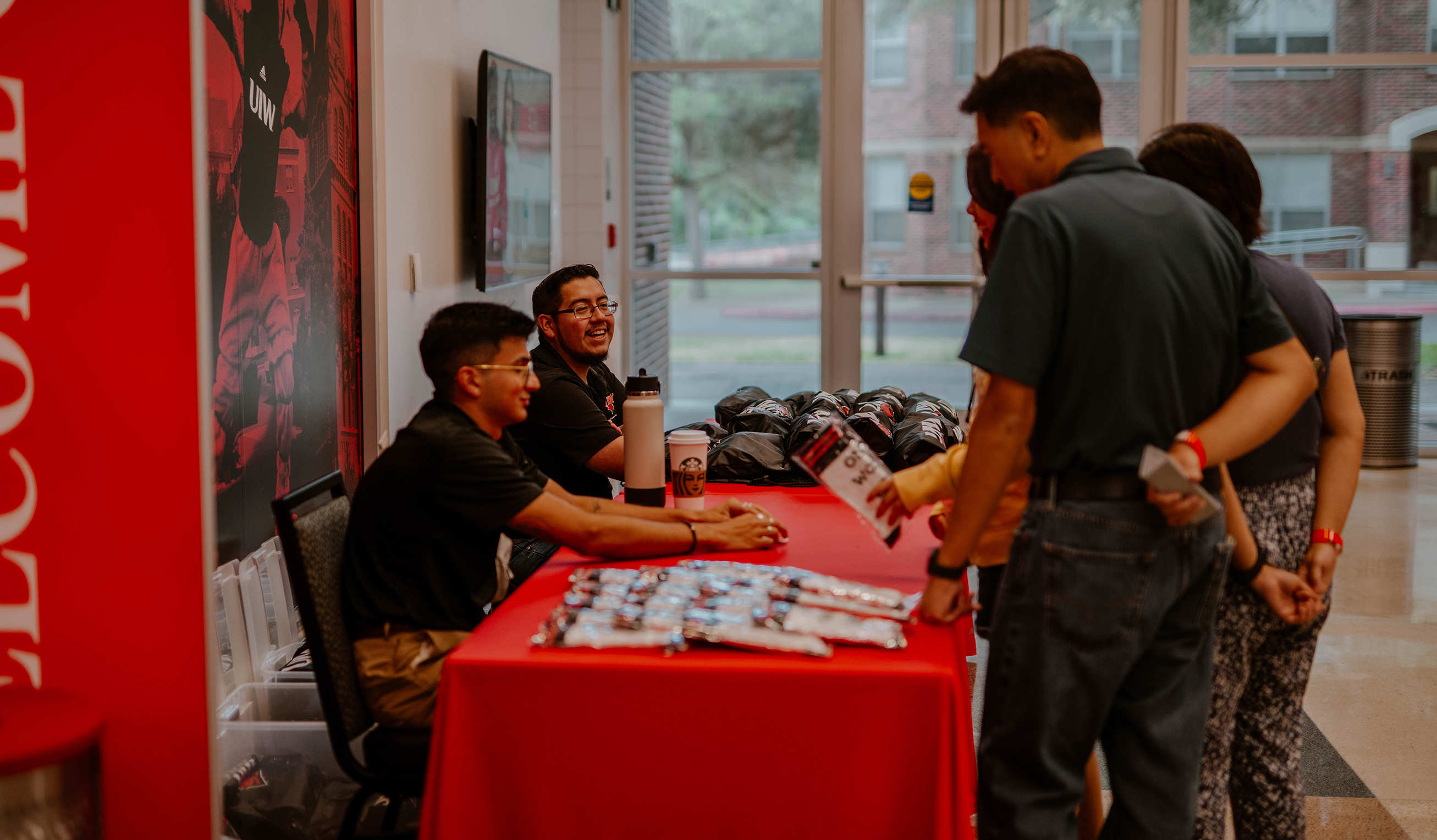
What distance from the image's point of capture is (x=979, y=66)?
7535 millimetres

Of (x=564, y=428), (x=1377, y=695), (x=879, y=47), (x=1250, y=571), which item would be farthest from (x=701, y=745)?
(x=879, y=47)

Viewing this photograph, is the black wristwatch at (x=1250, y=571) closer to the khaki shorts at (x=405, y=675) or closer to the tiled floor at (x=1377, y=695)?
the tiled floor at (x=1377, y=695)

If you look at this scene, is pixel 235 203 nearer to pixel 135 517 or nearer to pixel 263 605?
pixel 263 605

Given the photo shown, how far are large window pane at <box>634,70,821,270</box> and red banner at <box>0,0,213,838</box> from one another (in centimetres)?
599

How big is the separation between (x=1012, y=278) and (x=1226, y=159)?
1.90 ft

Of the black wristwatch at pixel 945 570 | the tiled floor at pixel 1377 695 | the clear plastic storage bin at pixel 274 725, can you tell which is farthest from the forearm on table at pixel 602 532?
the tiled floor at pixel 1377 695

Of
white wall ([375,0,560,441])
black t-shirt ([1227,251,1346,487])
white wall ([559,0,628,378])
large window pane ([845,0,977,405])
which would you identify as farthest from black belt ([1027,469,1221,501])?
large window pane ([845,0,977,405])

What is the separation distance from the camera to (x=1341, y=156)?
7668mm

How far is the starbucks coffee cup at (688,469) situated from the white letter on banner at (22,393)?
1.31 metres

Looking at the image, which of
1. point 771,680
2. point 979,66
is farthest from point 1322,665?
point 979,66

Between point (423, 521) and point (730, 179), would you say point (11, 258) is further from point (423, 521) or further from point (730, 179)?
point (730, 179)

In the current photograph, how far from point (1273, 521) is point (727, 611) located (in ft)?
2.92

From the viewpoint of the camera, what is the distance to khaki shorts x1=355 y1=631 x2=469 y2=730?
211 centimetres

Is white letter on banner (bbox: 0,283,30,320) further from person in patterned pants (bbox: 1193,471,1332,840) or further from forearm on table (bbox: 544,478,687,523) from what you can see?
person in patterned pants (bbox: 1193,471,1332,840)
